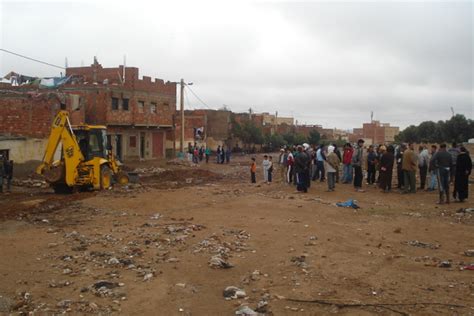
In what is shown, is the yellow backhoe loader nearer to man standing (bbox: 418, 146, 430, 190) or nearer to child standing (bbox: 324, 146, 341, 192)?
child standing (bbox: 324, 146, 341, 192)

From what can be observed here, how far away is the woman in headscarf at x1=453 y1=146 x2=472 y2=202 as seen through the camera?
40.0 ft

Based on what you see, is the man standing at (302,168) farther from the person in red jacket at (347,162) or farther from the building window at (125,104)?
the building window at (125,104)

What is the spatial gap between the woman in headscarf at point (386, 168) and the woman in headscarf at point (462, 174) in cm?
238

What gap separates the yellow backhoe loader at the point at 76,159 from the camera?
14.7m

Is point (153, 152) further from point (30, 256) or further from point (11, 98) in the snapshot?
point (30, 256)

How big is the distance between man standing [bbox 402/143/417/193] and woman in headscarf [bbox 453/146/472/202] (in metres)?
1.70

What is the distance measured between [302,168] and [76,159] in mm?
7602

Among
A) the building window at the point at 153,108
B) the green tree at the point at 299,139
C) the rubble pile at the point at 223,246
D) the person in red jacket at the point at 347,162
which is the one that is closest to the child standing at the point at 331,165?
the person in red jacket at the point at 347,162

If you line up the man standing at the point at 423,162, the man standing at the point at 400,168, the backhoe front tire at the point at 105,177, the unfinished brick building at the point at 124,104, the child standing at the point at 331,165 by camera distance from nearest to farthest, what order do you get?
1. the child standing at the point at 331,165
2. the man standing at the point at 423,162
3. the man standing at the point at 400,168
4. the backhoe front tire at the point at 105,177
5. the unfinished brick building at the point at 124,104

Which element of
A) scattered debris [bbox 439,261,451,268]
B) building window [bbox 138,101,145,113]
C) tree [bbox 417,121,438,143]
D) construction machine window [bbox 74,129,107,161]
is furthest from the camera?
tree [bbox 417,121,438,143]

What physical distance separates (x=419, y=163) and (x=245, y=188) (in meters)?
6.39

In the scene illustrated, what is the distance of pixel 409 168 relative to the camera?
1422cm

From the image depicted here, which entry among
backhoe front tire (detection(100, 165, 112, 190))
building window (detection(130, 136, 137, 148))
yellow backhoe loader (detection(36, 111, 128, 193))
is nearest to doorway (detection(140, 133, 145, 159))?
building window (detection(130, 136, 137, 148))

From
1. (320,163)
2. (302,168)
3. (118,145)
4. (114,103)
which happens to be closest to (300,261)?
(302,168)
